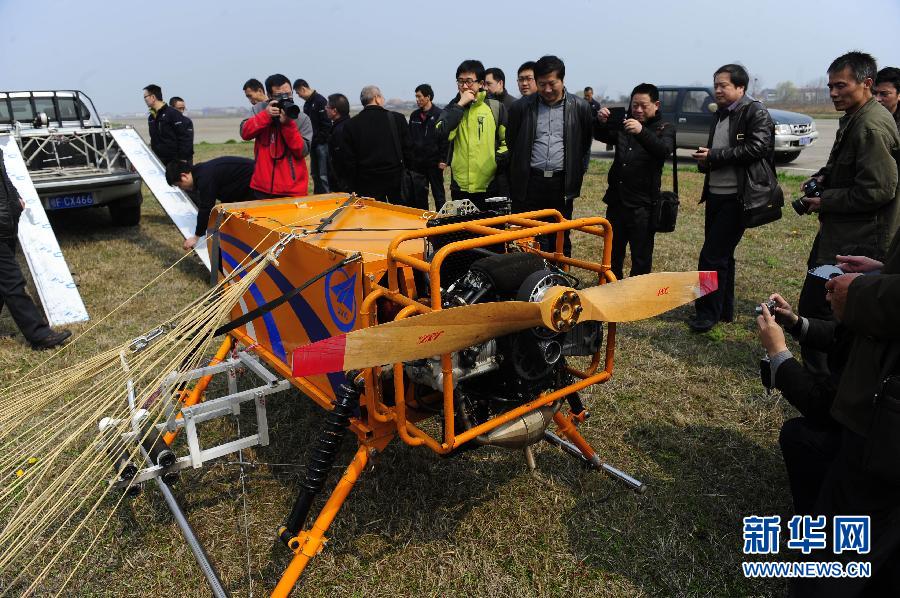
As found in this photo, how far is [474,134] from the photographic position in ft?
18.8

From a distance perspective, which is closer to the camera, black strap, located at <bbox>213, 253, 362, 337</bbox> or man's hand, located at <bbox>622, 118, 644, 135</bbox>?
black strap, located at <bbox>213, 253, 362, 337</bbox>

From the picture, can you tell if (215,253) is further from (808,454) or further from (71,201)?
(71,201)

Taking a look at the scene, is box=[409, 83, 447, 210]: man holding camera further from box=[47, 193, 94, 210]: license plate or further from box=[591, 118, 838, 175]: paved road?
box=[591, 118, 838, 175]: paved road

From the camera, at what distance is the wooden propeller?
6.33 feet

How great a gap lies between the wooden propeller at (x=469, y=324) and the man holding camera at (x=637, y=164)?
2.83m

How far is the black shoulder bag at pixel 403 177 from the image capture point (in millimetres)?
6699

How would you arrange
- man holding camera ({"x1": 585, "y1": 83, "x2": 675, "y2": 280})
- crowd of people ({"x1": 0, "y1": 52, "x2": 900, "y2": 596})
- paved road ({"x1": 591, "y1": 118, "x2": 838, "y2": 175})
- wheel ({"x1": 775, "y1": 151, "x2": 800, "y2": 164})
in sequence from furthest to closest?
wheel ({"x1": 775, "y1": 151, "x2": 800, "y2": 164}) < paved road ({"x1": 591, "y1": 118, "x2": 838, "y2": 175}) < man holding camera ({"x1": 585, "y1": 83, "x2": 675, "y2": 280}) < crowd of people ({"x1": 0, "y1": 52, "x2": 900, "y2": 596})

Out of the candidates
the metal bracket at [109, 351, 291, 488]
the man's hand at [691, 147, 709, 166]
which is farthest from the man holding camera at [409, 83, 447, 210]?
the metal bracket at [109, 351, 291, 488]

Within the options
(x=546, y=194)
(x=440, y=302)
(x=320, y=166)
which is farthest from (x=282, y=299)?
(x=320, y=166)

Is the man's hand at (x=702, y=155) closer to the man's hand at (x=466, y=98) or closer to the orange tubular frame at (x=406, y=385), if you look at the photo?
the man's hand at (x=466, y=98)

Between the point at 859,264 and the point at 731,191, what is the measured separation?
2.58m

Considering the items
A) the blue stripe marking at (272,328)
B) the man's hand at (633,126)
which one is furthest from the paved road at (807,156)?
the blue stripe marking at (272,328)

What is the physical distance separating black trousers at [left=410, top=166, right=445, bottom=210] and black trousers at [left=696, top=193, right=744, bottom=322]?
3.49 meters

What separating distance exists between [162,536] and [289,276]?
150cm
